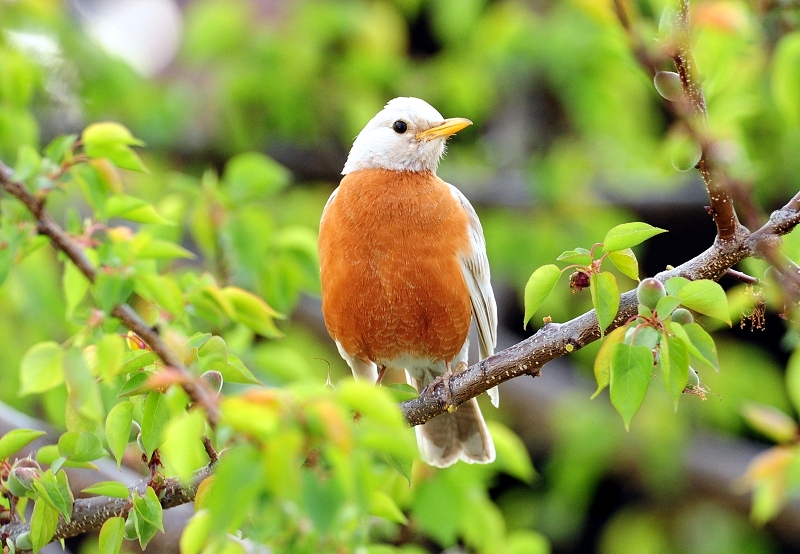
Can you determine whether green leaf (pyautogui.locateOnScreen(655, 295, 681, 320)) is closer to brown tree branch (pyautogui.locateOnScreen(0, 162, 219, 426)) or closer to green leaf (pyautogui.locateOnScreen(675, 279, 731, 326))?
green leaf (pyautogui.locateOnScreen(675, 279, 731, 326))

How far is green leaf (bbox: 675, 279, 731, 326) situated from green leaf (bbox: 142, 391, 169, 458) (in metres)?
1.33

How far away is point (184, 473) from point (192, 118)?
6.49 m

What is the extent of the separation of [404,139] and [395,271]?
83 cm

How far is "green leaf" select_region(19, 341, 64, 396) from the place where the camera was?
2623mm

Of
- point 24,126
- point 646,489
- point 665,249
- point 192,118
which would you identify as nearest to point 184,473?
point 24,126

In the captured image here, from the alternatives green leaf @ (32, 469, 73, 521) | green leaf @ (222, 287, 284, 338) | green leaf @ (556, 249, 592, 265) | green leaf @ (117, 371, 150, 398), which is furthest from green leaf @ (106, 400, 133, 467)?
green leaf @ (556, 249, 592, 265)

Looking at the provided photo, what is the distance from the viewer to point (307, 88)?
7.39 meters

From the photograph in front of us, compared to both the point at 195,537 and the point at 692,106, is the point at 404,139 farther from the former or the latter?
the point at 195,537

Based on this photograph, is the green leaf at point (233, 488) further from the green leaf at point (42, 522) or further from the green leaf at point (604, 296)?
the green leaf at point (42, 522)

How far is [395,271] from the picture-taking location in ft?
12.3

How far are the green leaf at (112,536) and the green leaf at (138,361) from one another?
1.27 feet

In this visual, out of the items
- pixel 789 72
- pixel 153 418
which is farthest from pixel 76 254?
pixel 789 72

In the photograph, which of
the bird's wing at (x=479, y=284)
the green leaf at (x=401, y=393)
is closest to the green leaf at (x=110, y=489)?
the green leaf at (x=401, y=393)

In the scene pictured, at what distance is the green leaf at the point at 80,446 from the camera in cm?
246
